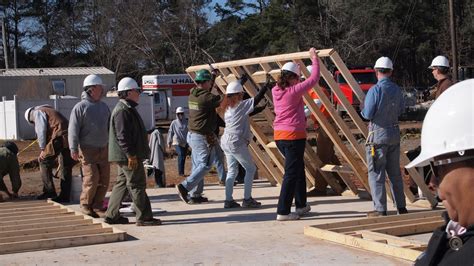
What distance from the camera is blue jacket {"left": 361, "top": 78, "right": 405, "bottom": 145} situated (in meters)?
7.70

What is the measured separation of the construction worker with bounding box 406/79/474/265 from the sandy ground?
154 inches

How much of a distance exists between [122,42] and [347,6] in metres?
17.5

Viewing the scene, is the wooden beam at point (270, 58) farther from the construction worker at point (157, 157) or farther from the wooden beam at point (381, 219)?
the construction worker at point (157, 157)

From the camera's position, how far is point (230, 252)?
6395 mm

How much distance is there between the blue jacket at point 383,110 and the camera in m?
7.70

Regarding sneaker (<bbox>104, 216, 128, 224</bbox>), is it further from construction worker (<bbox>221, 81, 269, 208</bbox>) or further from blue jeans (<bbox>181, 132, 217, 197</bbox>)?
construction worker (<bbox>221, 81, 269, 208</bbox>)

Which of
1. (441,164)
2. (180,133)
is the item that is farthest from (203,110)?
(441,164)

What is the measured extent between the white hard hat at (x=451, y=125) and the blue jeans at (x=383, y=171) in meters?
5.86

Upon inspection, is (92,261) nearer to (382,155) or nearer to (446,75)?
(382,155)

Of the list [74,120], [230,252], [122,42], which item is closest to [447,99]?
[230,252]

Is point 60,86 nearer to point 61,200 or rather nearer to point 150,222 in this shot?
point 61,200

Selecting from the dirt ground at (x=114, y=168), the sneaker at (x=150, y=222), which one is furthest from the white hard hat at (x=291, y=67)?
the dirt ground at (x=114, y=168)

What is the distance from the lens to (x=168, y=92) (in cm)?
3812

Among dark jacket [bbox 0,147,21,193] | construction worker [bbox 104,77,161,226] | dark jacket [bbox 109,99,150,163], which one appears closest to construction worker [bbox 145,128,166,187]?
dark jacket [bbox 0,147,21,193]
